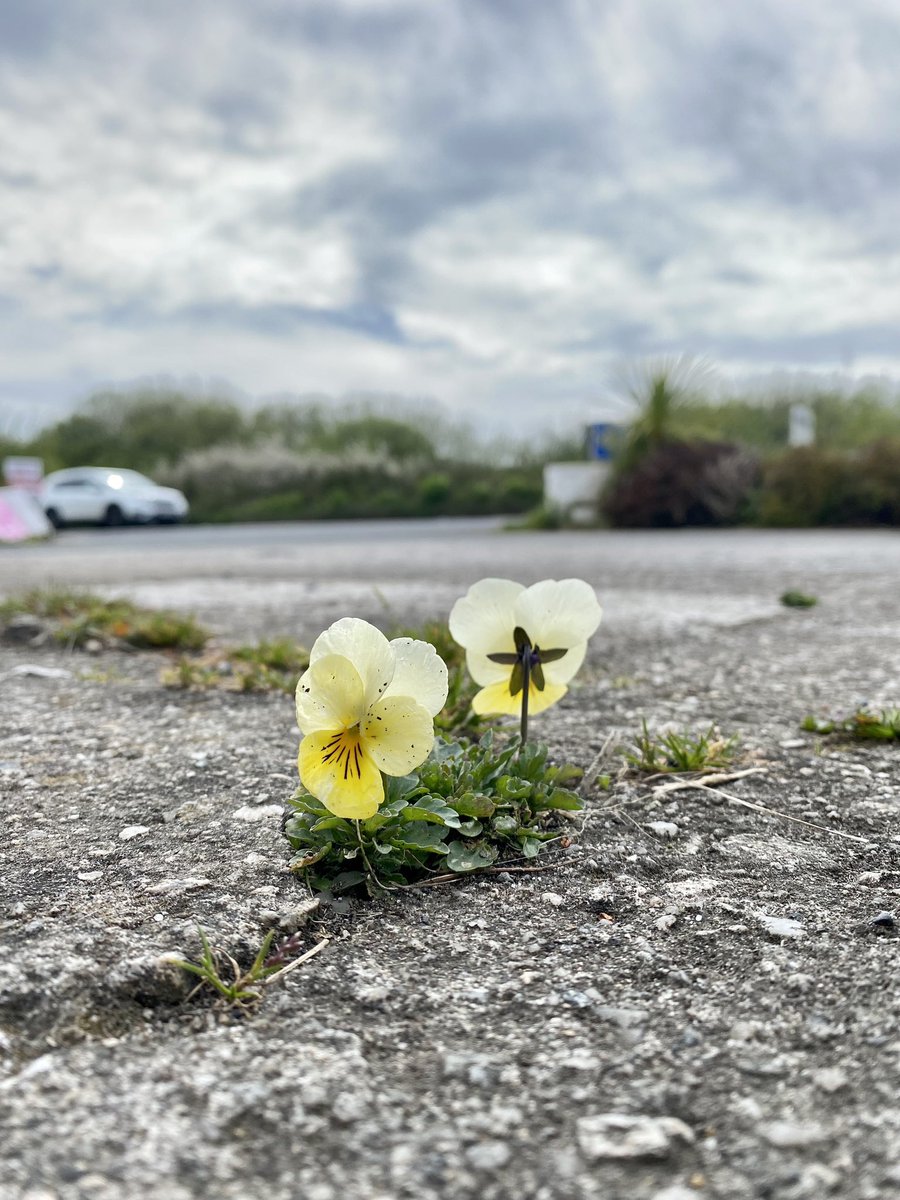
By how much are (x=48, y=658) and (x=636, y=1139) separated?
247cm

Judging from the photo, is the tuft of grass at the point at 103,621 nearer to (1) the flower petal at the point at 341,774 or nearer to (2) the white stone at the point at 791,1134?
(1) the flower petal at the point at 341,774

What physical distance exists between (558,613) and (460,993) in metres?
0.58

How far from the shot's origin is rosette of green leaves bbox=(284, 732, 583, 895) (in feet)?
4.22

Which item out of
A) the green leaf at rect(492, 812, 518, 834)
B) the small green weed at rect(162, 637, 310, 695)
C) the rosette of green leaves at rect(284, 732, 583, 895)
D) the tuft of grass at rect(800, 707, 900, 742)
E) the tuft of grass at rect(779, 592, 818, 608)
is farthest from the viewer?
the tuft of grass at rect(779, 592, 818, 608)

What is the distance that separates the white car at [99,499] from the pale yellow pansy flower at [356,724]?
60.5 ft

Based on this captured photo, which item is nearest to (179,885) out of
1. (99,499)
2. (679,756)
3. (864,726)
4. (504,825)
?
(504,825)

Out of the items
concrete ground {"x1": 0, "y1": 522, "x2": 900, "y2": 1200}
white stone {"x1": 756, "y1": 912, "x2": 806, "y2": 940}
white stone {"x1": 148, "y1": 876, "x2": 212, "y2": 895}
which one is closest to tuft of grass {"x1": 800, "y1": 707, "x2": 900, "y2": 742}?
concrete ground {"x1": 0, "y1": 522, "x2": 900, "y2": 1200}

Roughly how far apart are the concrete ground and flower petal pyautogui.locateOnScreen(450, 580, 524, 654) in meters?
0.32

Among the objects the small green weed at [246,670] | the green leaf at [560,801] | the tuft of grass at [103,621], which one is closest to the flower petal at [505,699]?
the green leaf at [560,801]

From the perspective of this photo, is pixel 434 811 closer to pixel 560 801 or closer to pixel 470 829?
pixel 470 829

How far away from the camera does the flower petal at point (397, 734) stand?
3.94ft

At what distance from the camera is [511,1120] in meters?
0.85

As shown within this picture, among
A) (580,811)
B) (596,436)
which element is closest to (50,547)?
(596,436)

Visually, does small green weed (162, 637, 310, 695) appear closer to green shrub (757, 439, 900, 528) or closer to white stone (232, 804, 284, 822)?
white stone (232, 804, 284, 822)
